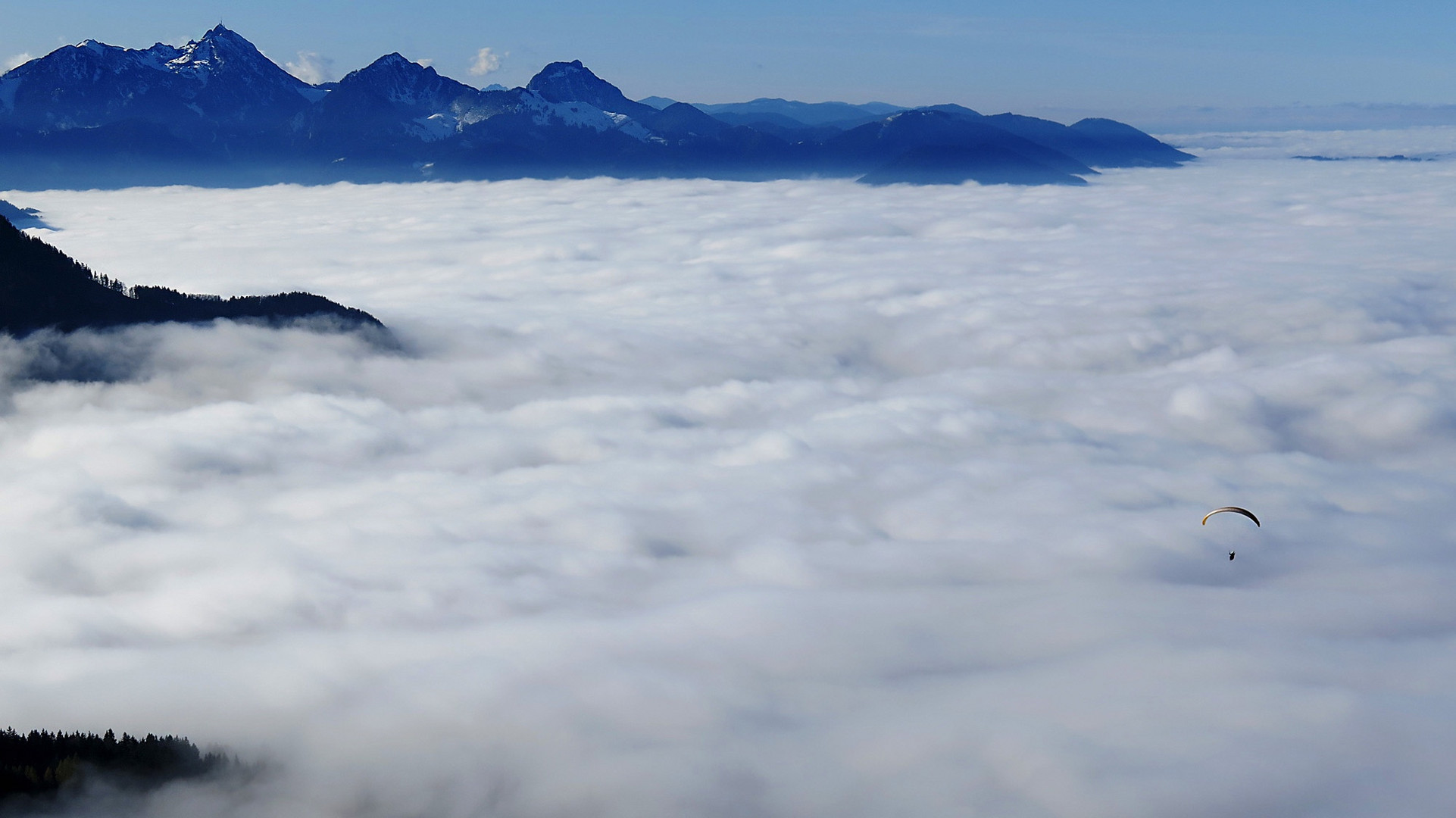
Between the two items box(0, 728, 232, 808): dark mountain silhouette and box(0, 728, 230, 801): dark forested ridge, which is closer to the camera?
box(0, 728, 232, 808): dark mountain silhouette

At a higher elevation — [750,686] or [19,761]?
[19,761]

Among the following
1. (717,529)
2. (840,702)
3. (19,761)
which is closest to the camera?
(19,761)

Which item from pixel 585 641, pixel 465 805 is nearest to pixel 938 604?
pixel 585 641

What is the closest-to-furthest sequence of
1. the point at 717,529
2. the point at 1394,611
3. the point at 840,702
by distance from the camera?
the point at 840,702 → the point at 1394,611 → the point at 717,529

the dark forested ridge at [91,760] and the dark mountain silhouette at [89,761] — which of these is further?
the dark forested ridge at [91,760]

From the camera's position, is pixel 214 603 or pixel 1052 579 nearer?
pixel 214 603

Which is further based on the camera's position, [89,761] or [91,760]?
[91,760]

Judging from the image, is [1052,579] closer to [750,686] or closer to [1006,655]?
[1006,655]

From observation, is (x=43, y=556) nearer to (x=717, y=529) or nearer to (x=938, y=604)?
(x=717, y=529)
